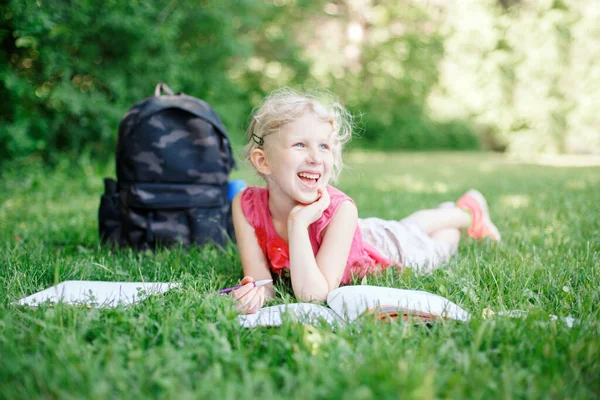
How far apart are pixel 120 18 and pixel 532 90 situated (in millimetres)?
11650

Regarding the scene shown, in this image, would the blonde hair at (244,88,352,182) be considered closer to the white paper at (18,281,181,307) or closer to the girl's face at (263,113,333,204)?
the girl's face at (263,113,333,204)

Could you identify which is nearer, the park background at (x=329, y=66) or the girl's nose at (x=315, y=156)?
the girl's nose at (x=315, y=156)

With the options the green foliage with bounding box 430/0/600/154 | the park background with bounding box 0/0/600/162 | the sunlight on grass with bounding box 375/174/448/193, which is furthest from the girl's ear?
the green foliage with bounding box 430/0/600/154

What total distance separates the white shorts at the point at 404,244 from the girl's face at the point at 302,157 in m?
0.73

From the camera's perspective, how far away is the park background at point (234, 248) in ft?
4.45

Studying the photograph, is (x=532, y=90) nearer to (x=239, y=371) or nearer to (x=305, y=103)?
(x=305, y=103)

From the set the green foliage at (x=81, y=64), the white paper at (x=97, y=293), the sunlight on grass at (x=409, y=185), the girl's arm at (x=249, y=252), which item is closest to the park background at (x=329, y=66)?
the green foliage at (x=81, y=64)

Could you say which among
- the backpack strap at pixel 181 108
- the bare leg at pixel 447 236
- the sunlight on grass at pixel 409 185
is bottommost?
the sunlight on grass at pixel 409 185

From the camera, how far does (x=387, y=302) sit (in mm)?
1841

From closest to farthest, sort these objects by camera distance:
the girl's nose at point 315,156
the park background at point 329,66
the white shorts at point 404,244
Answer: the girl's nose at point 315,156 → the white shorts at point 404,244 → the park background at point 329,66

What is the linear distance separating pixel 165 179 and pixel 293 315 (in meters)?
1.68

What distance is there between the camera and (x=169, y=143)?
3092 mm

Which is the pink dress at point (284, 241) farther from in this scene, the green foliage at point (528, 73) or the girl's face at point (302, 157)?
the green foliage at point (528, 73)

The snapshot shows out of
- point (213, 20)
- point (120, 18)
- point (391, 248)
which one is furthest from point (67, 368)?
point (213, 20)
